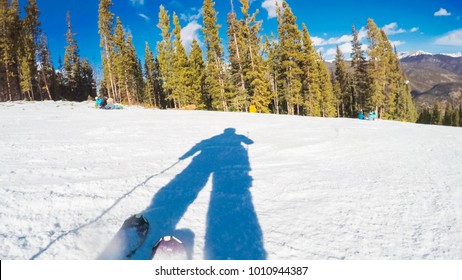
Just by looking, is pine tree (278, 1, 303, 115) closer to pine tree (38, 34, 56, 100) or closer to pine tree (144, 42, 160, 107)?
pine tree (144, 42, 160, 107)

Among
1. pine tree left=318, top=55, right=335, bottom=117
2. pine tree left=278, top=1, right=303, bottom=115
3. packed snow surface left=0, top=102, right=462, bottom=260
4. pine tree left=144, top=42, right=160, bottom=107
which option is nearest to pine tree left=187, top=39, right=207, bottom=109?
pine tree left=278, top=1, right=303, bottom=115

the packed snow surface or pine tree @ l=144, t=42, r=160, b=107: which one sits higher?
pine tree @ l=144, t=42, r=160, b=107

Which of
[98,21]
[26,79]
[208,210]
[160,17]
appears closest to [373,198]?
[208,210]

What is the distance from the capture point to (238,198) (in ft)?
17.0

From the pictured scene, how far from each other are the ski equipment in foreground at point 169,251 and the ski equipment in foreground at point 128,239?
1.33ft

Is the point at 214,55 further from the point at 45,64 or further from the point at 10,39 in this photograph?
the point at 45,64

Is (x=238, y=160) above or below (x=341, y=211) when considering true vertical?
above

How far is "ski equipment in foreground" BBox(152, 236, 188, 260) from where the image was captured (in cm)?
336

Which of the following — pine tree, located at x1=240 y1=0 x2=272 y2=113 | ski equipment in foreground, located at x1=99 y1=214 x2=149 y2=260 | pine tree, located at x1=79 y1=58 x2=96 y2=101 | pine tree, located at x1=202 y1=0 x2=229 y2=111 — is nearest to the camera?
ski equipment in foreground, located at x1=99 y1=214 x2=149 y2=260

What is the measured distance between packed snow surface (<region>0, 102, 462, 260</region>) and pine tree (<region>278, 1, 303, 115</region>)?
2821 centimetres
